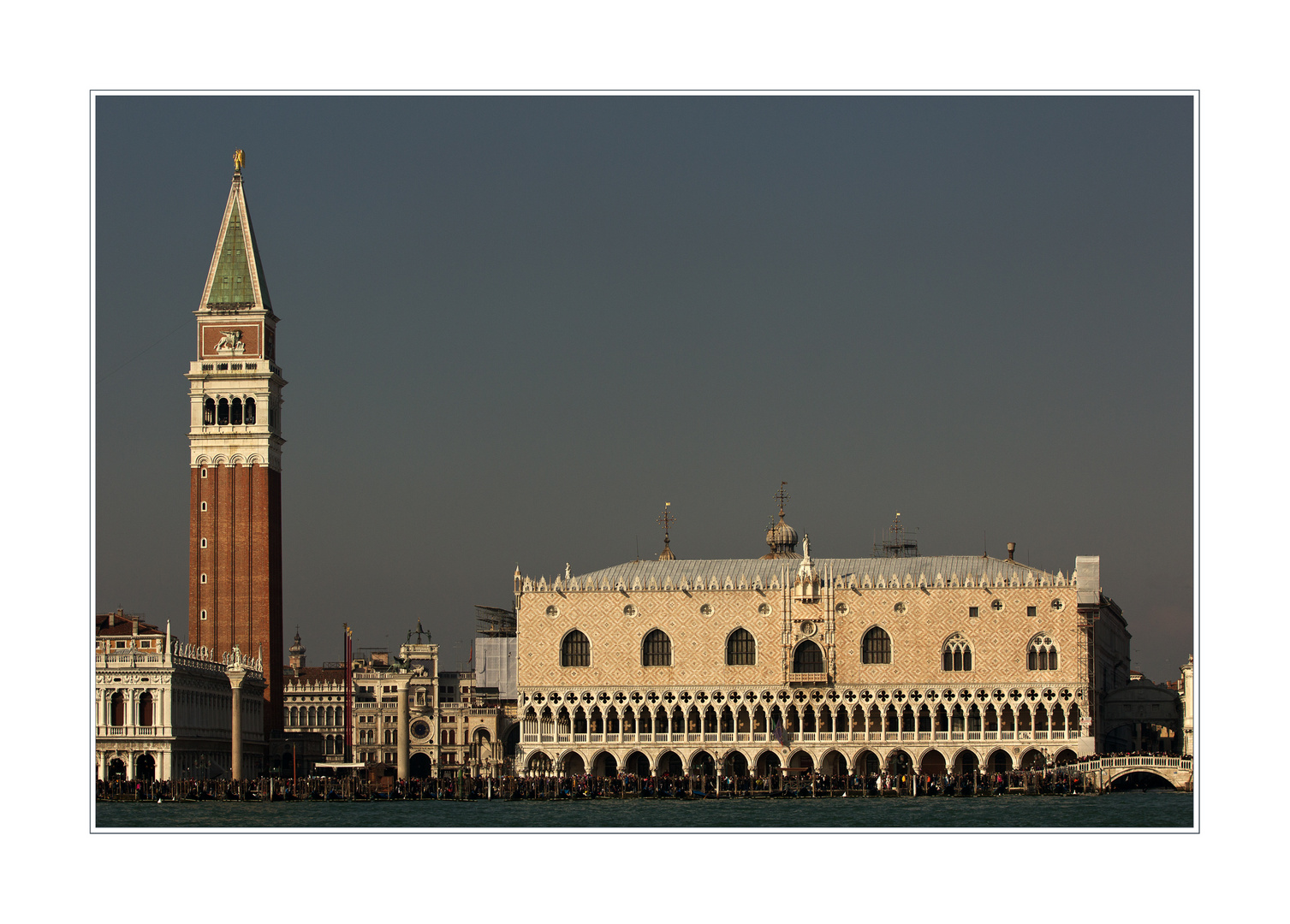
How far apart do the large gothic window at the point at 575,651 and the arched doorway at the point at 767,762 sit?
7.37 m

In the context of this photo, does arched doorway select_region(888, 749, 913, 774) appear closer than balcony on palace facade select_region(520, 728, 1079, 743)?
No

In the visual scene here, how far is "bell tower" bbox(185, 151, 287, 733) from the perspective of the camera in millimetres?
91000

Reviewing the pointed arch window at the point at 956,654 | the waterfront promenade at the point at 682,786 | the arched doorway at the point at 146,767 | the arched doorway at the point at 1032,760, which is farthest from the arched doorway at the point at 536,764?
the arched doorway at the point at 1032,760

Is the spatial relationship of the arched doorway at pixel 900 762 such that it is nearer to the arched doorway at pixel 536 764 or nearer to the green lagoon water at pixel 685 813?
the green lagoon water at pixel 685 813

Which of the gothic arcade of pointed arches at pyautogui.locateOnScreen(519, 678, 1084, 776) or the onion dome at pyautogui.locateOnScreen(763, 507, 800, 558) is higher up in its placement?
the onion dome at pyautogui.locateOnScreen(763, 507, 800, 558)

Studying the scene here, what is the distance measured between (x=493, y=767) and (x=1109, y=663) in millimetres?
28603

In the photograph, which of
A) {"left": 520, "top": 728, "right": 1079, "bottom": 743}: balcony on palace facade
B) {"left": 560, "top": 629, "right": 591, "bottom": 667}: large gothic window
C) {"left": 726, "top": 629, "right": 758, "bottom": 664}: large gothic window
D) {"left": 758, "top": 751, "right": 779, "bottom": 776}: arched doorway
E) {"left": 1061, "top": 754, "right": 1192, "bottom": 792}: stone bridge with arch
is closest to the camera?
{"left": 1061, "top": 754, "right": 1192, "bottom": 792}: stone bridge with arch

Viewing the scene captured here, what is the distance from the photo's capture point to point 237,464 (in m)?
91.9

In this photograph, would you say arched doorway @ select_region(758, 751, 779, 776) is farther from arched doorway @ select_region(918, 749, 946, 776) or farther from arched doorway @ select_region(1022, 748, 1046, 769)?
arched doorway @ select_region(1022, 748, 1046, 769)

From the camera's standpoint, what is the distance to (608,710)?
271 feet

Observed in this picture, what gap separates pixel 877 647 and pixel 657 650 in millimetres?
8171

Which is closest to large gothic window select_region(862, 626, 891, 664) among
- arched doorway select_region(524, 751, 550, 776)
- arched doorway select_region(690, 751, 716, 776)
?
arched doorway select_region(690, 751, 716, 776)

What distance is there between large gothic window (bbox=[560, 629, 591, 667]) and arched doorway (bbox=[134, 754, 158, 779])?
15.5 m
